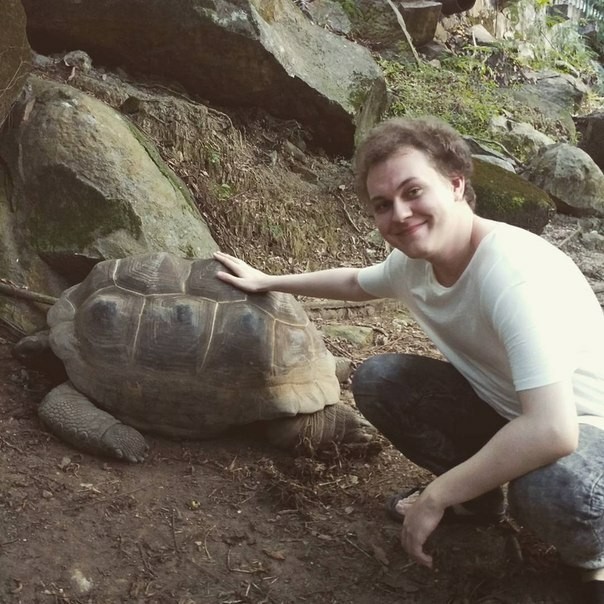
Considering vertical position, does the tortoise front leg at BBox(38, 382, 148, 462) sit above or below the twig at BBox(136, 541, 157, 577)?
above

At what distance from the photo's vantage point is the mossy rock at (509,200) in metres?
5.91

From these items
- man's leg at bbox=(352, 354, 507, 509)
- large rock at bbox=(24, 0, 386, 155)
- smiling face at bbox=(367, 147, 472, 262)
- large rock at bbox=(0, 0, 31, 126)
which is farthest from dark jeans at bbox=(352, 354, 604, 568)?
large rock at bbox=(24, 0, 386, 155)

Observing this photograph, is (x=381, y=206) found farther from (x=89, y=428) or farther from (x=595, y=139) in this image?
(x=595, y=139)

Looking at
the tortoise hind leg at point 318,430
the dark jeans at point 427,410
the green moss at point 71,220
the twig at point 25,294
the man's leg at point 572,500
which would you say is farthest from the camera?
the green moss at point 71,220

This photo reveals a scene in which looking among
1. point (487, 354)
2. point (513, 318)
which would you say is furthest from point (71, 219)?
point (513, 318)

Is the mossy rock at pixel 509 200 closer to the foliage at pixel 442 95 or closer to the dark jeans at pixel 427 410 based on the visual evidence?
the foliage at pixel 442 95

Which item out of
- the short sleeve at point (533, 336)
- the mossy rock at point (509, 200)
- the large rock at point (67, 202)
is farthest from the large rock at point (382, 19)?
the short sleeve at point (533, 336)

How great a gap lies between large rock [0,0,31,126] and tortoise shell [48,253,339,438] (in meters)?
1.34

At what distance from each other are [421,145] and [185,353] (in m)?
1.48

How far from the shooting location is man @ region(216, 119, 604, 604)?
6.47 feet

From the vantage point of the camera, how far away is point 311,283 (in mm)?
3043

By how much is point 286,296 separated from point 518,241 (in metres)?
1.50

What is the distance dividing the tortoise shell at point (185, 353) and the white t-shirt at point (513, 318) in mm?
816

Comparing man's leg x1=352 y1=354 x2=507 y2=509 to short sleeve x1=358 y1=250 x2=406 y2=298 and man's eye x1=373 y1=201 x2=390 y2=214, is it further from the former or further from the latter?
man's eye x1=373 y1=201 x2=390 y2=214
